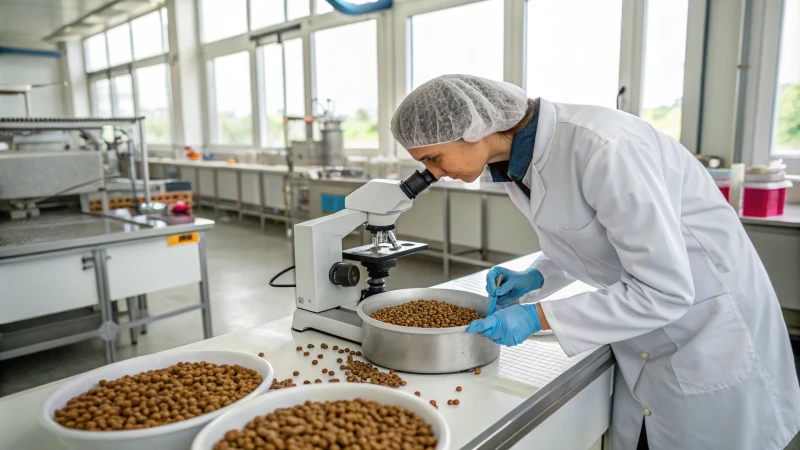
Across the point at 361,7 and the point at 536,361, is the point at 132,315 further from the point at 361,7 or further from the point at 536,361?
the point at 361,7

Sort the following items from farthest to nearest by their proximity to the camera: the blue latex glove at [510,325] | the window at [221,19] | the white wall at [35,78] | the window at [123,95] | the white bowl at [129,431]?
1. the window at [123,95]
2. the white wall at [35,78]
3. the window at [221,19]
4. the blue latex glove at [510,325]
5. the white bowl at [129,431]

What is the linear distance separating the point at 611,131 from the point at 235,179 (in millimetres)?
7651

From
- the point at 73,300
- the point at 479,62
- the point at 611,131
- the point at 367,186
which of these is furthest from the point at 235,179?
the point at 611,131

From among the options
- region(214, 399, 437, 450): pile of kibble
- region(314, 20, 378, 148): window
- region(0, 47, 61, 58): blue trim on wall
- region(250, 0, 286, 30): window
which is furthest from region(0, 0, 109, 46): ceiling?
region(214, 399, 437, 450): pile of kibble

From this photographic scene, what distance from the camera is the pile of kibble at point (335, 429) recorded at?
786mm

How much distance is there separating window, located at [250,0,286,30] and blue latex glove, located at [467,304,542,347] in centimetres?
749

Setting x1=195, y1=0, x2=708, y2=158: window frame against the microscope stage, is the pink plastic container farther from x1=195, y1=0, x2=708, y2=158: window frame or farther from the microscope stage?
the microscope stage

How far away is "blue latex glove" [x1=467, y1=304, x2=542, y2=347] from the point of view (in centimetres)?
107

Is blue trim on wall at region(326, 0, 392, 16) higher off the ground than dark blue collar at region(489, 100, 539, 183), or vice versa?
blue trim on wall at region(326, 0, 392, 16)

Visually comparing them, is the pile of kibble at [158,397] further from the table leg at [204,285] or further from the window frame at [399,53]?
the window frame at [399,53]

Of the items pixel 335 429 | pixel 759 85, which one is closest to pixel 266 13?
pixel 759 85

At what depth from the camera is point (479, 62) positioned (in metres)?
5.49

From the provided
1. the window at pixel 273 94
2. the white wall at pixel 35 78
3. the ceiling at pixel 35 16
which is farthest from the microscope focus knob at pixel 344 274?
the white wall at pixel 35 78

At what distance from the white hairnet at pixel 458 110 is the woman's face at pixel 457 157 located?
0.09 feet
